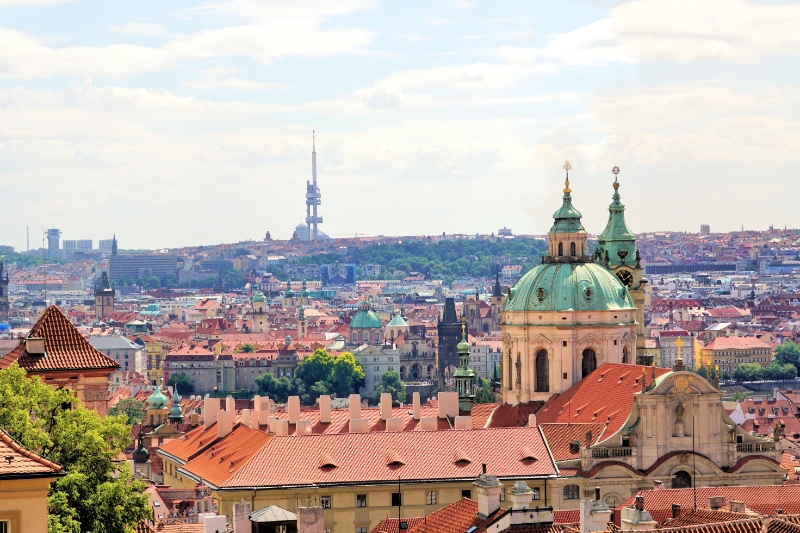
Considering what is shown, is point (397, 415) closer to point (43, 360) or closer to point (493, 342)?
point (43, 360)

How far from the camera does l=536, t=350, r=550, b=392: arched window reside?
237 ft

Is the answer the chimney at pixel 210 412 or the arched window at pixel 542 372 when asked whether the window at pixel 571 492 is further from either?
the chimney at pixel 210 412

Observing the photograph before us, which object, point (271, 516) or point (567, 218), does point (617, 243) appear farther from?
point (271, 516)

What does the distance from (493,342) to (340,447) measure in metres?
141

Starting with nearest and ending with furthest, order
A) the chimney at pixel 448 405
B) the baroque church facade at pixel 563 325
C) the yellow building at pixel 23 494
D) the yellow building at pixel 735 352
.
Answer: the yellow building at pixel 23 494
the chimney at pixel 448 405
the baroque church facade at pixel 563 325
the yellow building at pixel 735 352

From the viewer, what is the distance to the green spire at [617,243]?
267ft

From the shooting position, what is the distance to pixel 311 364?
534 ft

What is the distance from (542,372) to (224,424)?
1189cm

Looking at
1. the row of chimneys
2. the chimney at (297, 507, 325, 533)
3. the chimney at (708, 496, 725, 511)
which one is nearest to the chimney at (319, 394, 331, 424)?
the row of chimneys

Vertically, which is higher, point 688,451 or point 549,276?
point 549,276

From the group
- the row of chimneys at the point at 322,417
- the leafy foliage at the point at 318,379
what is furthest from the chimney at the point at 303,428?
the leafy foliage at the point at 318,379

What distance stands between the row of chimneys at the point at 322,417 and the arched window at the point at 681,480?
6672mm

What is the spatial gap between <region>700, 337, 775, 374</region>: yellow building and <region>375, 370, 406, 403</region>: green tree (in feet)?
85.7

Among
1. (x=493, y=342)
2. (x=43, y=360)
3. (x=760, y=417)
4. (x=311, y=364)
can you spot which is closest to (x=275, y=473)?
(x=43, y=360)
